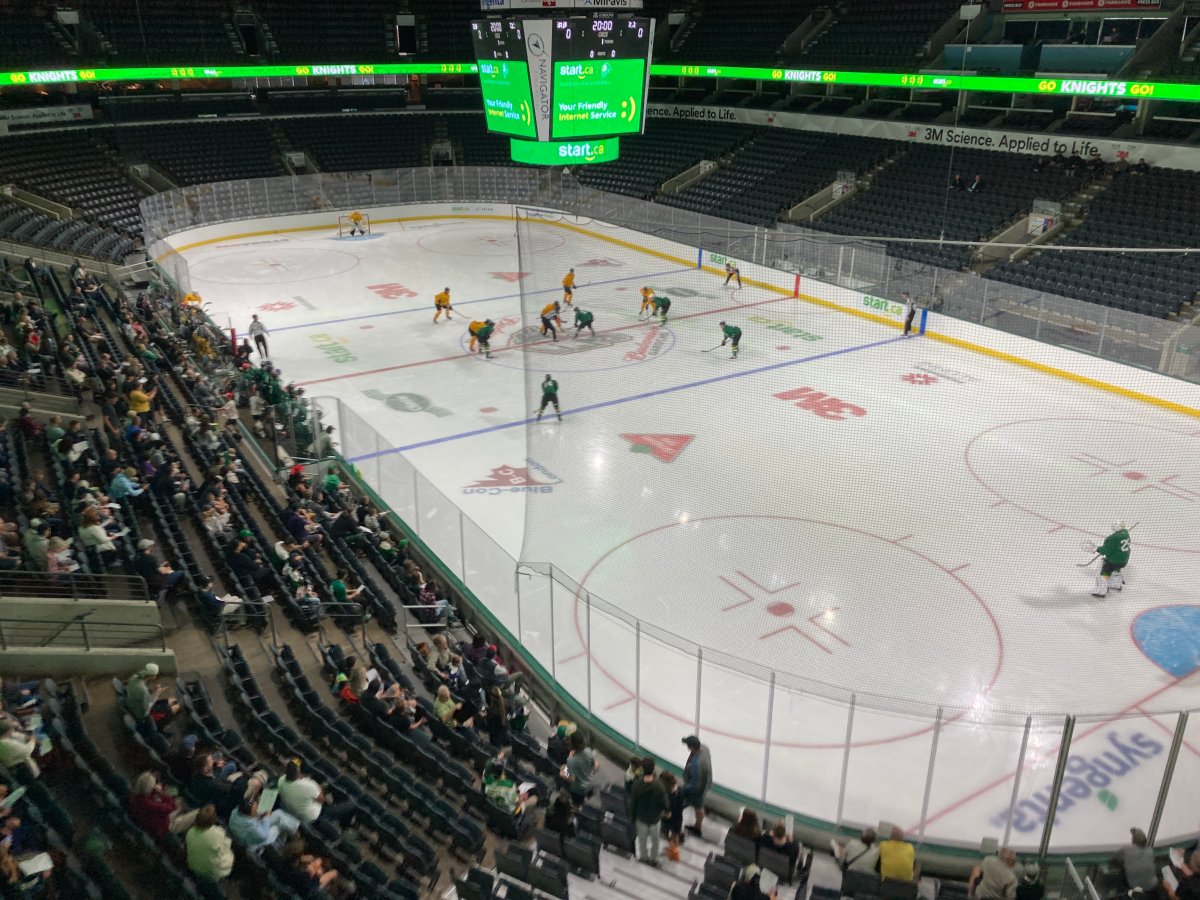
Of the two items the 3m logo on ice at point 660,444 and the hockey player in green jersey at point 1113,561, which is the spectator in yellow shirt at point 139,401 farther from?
the hockey player in green jersey at point 1113,561

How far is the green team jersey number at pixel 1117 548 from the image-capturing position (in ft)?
35.1

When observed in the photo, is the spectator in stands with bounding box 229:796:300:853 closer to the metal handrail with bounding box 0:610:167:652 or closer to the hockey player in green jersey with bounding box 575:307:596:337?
the metal handrail with bounding box 0:610:167:652

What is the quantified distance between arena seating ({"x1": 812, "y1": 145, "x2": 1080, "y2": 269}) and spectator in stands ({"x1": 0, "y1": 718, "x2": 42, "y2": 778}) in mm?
22269

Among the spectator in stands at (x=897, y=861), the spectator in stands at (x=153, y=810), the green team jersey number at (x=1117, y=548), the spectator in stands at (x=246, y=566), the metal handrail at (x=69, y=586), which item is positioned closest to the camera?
the spectator in stands at (x=153, y=810)

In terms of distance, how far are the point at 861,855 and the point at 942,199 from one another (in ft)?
77.2

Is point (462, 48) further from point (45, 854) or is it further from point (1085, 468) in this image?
point (45, 854)

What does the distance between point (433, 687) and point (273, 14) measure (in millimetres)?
38610

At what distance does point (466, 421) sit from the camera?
1667 cm

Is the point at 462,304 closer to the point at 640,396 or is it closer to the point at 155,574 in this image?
the point at 640,396

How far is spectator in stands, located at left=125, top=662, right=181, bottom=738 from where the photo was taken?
278 inches

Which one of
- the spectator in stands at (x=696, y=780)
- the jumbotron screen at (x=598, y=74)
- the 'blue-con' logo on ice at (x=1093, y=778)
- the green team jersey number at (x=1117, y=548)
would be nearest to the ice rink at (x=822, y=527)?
the 'blue-con' logo on ice at (x=1093, y=778)

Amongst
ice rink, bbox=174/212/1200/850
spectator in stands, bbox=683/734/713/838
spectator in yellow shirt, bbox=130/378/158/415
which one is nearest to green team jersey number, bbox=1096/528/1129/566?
ice rink, bbox=174/212/1200/850

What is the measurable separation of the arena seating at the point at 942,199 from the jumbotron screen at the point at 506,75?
31.1ft

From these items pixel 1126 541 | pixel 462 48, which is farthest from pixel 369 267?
pixel 1126 541
